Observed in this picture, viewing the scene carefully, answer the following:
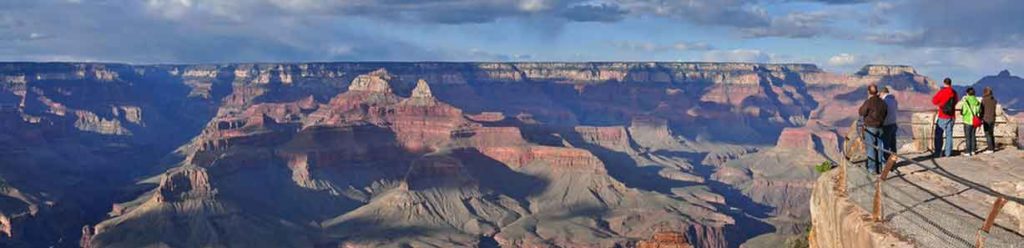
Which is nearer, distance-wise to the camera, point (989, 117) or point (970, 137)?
point (970, 137)

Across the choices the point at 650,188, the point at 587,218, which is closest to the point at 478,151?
the point at 650,188

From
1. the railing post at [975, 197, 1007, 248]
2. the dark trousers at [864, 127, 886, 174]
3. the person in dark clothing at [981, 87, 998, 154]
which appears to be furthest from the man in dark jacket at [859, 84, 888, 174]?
the railing post at [975, 197, 1007, 248]

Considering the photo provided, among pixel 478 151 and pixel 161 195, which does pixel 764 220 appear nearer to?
pixel 478 151

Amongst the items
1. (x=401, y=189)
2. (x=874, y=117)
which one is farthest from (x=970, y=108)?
(x=401, y=189)

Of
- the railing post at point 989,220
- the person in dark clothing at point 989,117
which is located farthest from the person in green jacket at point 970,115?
the railing post at point 989,220

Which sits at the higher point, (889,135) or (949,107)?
(949,107)

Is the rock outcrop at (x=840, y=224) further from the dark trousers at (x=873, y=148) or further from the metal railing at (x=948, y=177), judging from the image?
the dark trousers at (x=873, y=148)

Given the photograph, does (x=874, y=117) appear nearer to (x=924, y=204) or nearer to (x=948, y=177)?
(x=924, y=204)

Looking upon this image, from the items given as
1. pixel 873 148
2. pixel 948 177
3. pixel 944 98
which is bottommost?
pixel 873 148
